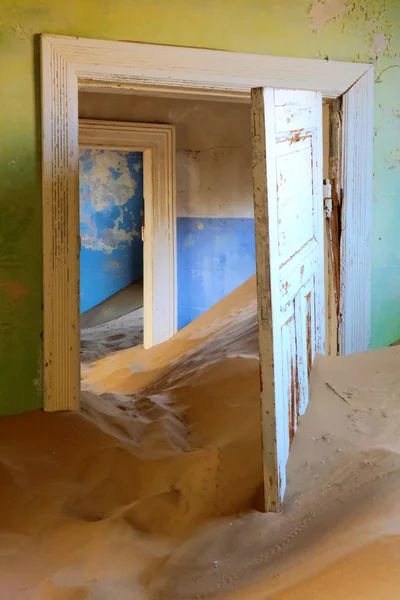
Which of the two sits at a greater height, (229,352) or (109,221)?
(109,221)

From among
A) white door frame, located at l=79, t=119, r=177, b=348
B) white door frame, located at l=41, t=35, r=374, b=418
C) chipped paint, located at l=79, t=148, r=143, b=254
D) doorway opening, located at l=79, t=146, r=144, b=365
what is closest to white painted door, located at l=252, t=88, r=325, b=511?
white door frame, located at l=41, t=35, r=374, b=418

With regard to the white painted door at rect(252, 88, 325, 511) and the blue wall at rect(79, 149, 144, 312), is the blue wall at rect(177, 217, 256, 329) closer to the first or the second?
the blue wall at rect(79, 149, 144, 312)

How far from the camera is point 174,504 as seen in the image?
2.08 m

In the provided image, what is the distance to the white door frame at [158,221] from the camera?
17.4 ft

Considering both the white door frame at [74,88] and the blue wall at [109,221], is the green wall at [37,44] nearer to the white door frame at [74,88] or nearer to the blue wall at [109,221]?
the white door frame at [74,88]

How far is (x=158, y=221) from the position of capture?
17.6ft

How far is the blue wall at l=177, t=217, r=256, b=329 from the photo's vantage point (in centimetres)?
573

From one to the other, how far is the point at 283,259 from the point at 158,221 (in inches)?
144

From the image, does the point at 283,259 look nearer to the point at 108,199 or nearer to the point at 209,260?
the point at 209,260

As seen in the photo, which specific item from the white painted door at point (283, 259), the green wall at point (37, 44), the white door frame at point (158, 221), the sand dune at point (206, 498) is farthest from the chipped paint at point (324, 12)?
the white door frame at point (158, 221)

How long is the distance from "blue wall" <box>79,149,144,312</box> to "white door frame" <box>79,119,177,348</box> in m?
2.32

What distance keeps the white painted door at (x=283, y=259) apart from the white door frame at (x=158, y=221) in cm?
303

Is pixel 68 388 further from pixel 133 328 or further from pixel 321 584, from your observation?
pixel 133 328

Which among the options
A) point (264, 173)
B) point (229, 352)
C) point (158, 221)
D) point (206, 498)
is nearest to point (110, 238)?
point (158, 221)
